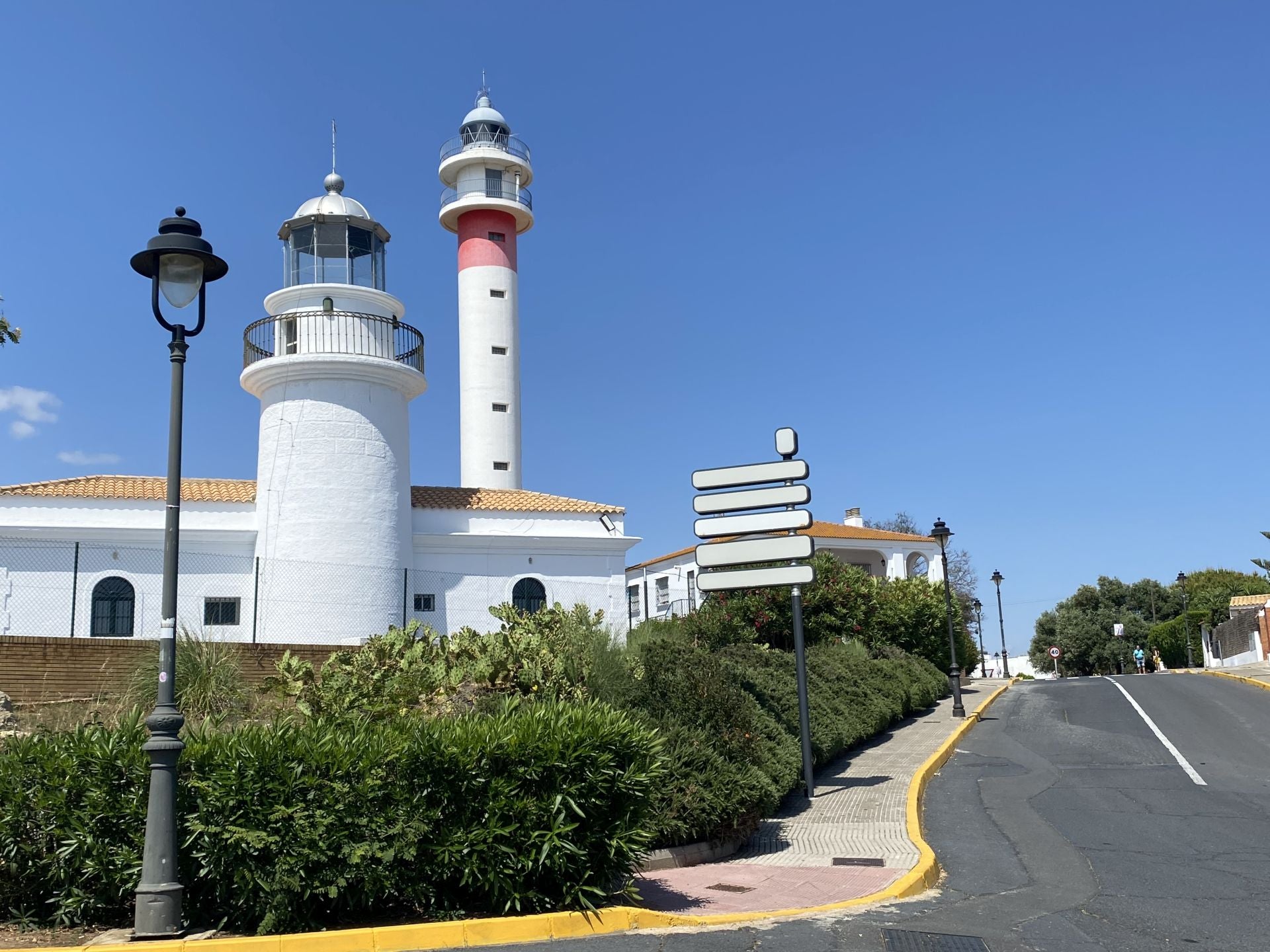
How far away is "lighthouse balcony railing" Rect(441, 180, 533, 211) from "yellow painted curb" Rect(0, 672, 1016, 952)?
30876 mm

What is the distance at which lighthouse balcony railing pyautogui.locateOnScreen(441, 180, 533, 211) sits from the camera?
35938 mm

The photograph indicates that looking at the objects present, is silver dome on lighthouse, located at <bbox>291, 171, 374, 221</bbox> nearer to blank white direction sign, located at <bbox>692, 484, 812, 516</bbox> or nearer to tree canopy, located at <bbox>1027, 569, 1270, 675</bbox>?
blank white direction sign, located at <bbox>692, 484, 812, 516</bbox>

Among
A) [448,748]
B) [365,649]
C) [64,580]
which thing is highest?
[64,580]

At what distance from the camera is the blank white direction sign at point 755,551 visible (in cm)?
1438

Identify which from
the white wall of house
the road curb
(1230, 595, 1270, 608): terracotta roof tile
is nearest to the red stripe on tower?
the white wall of house

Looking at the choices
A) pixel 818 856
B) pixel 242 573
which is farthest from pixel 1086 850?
pixel 242 573

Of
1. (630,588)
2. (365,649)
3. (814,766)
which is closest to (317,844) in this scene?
(365,649)

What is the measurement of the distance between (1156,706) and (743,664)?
45.8ft

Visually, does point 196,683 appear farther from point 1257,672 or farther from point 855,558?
point 855,558

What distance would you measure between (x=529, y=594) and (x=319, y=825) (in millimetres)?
19624

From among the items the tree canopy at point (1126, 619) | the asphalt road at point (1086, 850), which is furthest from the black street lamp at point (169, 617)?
the tree canopy at point (1126, 619)

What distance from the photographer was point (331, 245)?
25.9 m

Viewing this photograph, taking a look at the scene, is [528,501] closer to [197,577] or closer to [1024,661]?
[197,577]

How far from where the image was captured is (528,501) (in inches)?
1123
